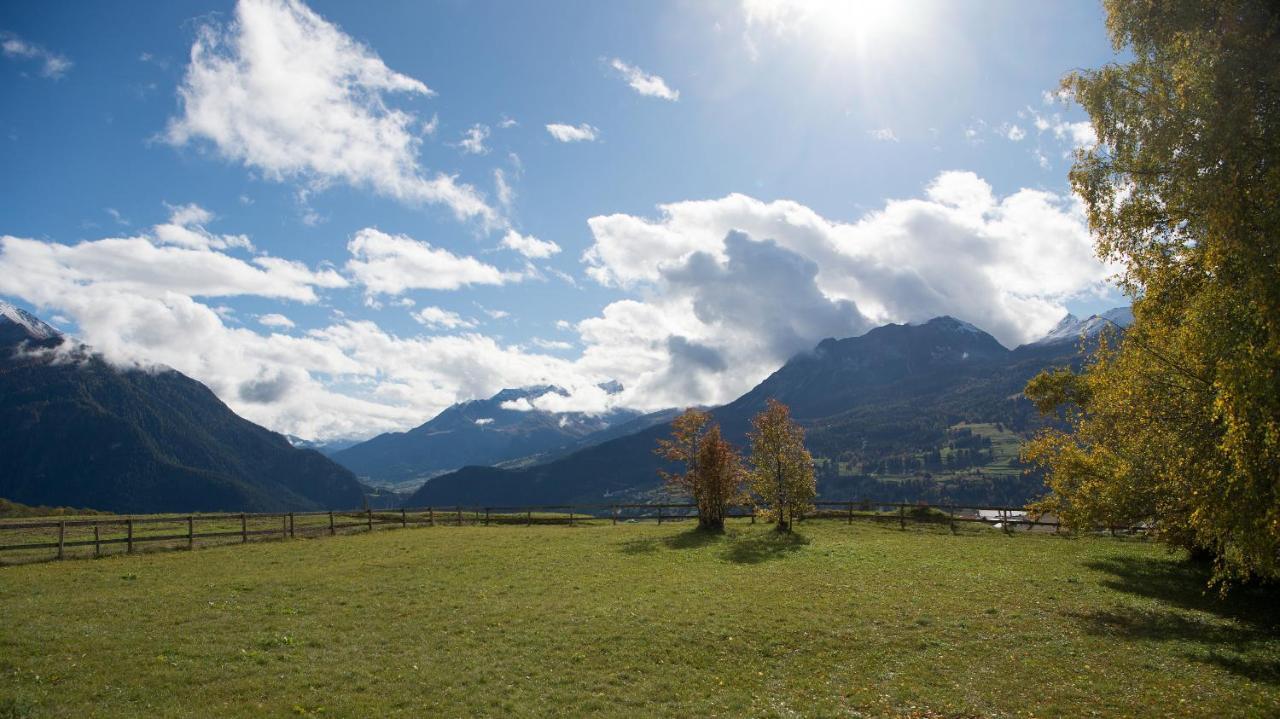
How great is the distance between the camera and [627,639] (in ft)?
62.3

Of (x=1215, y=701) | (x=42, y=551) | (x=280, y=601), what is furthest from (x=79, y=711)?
(x=42, y=551)

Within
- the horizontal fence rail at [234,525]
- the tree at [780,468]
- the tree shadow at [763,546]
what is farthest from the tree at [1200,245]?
the tree at [780,468]

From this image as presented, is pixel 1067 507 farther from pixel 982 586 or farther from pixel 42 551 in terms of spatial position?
pixel 42 551

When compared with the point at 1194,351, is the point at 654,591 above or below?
below

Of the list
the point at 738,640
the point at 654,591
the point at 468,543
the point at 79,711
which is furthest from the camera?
the point at 468,543

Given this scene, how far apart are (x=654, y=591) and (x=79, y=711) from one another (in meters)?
17.8

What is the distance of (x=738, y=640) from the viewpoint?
62.8 ft

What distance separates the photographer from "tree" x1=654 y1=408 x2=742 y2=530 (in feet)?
160

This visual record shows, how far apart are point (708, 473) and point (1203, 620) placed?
30.6 meters

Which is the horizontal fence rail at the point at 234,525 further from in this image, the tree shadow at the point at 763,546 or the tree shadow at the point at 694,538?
the tree shadow at the point at 763,546

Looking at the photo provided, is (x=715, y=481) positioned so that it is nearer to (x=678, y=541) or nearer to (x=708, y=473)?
(x=708, y=473)

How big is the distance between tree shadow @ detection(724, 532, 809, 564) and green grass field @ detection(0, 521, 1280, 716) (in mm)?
2873

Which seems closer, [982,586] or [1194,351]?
[1194,351]

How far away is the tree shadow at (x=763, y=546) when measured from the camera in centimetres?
3544
